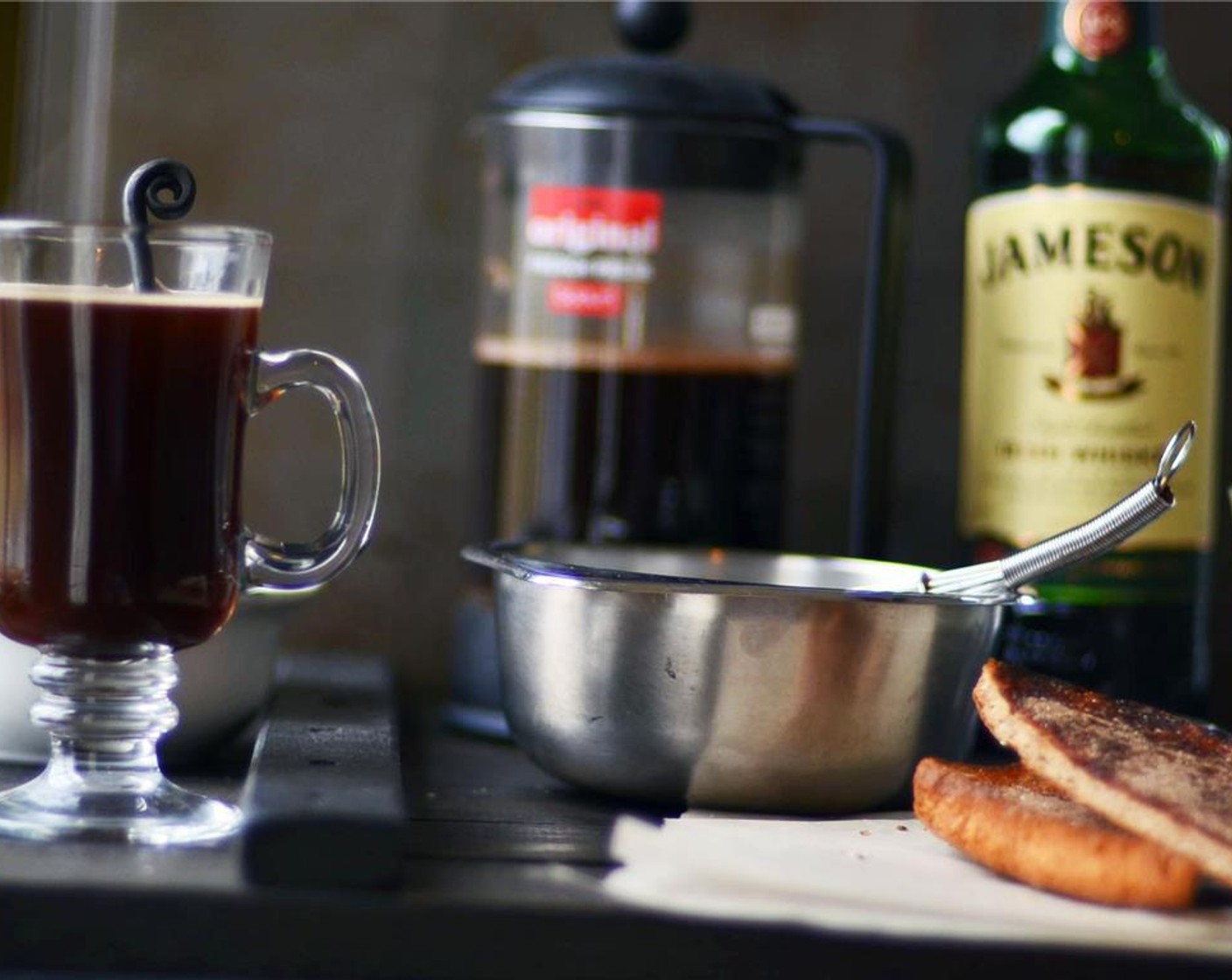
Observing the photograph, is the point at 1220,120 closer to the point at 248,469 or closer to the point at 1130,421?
the point at 1130,421

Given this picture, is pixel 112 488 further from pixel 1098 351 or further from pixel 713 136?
pixel 1098 351

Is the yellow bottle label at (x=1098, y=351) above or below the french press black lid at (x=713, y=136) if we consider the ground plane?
below

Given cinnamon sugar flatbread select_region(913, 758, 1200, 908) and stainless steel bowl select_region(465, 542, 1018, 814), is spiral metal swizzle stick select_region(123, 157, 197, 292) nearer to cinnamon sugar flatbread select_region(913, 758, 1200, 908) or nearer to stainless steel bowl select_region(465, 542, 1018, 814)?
stainless steel bowl select_region(465, 542, 1018, 814)

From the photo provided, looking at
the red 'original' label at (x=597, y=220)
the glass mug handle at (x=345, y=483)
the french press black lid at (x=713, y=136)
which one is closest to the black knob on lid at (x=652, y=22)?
the french press black lid at (x=713, y=136)

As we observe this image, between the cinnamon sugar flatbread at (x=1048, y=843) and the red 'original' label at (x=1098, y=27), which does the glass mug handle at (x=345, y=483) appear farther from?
the red 'original' label at (x=1098, y=27)

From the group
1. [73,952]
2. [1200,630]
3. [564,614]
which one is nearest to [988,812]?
[564,614]

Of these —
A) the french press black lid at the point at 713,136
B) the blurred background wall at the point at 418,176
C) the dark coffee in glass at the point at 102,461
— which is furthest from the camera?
the blurred background wall at the point at 418,176
